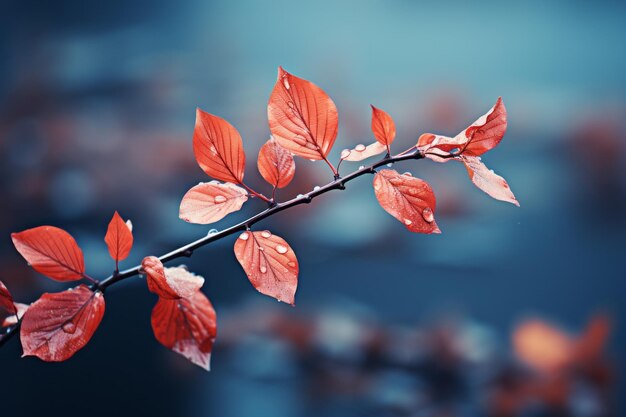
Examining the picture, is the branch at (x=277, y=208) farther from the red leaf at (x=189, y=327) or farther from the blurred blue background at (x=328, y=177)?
the blurred blue background at (x=328, y=177)

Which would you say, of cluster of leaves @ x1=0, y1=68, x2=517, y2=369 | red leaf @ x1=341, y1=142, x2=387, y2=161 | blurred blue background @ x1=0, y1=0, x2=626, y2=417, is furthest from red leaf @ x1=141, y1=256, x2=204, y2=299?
blurred blue background @ x1=0, y1=0, x2=626, y2=417

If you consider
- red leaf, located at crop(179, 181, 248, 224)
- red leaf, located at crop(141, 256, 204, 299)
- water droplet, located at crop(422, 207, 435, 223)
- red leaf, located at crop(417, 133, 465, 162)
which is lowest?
red leaf, located at crop(141, 256, 204, 299)

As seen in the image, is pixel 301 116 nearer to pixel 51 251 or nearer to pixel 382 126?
pixel 382 126

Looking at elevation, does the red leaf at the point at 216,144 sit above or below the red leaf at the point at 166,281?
above

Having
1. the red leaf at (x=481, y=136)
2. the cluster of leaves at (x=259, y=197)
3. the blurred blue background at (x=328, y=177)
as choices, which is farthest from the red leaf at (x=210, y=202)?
the blurred blue background at (x=328, y=177)

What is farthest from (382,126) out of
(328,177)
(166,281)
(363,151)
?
(328,177)

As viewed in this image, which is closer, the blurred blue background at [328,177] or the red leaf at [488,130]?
the red leaf at [488,130]

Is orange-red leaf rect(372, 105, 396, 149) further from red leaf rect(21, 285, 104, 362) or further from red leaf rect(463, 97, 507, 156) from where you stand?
red leaf rect(21, 285, 104, 362)
